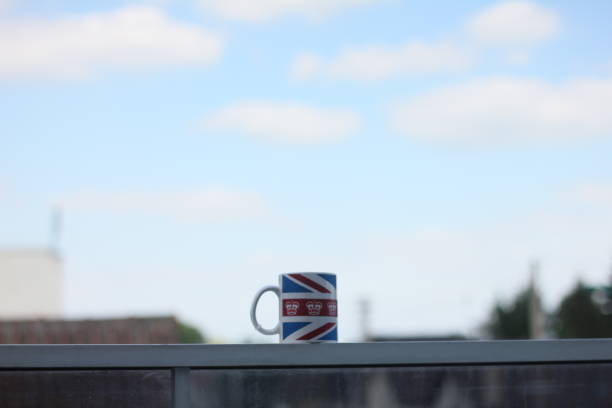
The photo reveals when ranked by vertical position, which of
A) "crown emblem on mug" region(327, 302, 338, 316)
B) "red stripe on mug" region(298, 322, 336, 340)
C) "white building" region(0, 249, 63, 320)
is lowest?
"red stripe on mug" region(298, 322, 336, 340)

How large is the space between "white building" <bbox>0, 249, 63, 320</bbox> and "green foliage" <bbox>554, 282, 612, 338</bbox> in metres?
26.6

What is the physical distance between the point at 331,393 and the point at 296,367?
0.43 feet

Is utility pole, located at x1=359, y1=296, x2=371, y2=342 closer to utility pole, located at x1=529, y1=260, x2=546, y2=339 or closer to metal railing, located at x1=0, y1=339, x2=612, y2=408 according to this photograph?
utility pole, located at x1=529, y1=260, x2=546, y2=339

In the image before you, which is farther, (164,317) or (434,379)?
(164,317)

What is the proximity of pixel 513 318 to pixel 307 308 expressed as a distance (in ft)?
176

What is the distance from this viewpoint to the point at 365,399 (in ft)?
9.46

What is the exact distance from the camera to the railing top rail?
282 cm

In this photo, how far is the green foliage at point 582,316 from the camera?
4424cm

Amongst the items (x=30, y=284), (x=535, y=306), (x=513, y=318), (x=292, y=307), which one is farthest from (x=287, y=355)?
(x=513, y=318)

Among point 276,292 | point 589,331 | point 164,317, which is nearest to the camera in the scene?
point 276,292

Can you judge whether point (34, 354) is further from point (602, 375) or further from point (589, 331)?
point (589, 331)

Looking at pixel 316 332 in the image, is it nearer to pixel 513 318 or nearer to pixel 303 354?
pixel 303 354

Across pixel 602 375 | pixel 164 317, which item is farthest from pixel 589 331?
pixel 602 375

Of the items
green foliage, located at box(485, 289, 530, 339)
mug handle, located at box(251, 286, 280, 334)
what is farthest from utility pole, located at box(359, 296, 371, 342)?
mug handle, located at box(251, 286, 280, 334)
